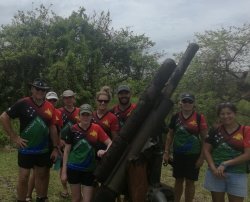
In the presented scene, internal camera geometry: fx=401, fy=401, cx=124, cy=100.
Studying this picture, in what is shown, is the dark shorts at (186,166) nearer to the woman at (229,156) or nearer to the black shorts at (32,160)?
the woman at (229,156)

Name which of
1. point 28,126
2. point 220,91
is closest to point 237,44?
point 220,91

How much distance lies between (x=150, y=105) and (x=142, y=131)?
25 centimetres

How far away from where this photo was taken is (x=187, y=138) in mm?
5605

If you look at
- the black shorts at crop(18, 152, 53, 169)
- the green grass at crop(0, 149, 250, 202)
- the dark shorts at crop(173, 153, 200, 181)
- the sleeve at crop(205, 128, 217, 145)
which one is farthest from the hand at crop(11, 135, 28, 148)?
the sleeve at crop(205, 128, 217, 145)

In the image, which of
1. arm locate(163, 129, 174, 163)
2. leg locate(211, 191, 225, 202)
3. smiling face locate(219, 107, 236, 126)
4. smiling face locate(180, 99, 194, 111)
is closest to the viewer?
smiling face locate(219, 107, 236, 126)

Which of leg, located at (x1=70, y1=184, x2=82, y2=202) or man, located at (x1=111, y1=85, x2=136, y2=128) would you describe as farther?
man, located at (x1=111, y1=85, x2=136, y2=128)

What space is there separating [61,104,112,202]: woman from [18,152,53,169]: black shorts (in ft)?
2.75

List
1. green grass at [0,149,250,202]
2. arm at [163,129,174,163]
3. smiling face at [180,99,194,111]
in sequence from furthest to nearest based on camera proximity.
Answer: green grass at [0,149,250,202] → arm at [163,129,174,163] → smiling face at [180,99,194,111]

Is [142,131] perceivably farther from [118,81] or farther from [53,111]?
[118,81]

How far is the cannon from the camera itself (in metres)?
3.63

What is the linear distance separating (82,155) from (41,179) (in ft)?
4.23

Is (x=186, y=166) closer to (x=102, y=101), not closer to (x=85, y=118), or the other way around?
(x=102, y=101)

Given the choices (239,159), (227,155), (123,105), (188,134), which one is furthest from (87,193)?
(239,159)

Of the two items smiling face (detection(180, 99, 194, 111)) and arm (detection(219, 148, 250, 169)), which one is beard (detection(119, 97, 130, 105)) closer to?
smiling face (detection(180, 99, 194, 111))
